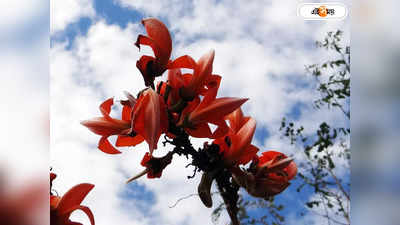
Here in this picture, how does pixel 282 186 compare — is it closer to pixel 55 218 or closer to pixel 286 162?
pixel 286 162

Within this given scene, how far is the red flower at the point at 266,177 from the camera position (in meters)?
0.29

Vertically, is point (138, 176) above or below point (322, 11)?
below

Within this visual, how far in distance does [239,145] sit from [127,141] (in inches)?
3.2

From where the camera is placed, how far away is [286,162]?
0.29 m

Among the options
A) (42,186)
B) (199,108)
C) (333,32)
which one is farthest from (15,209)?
(333,32)

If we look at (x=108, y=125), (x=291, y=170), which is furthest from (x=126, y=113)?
(x=291, y=170)

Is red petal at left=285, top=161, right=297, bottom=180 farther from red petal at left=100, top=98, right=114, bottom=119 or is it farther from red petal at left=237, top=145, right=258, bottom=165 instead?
red petal at left=100, top=98, right=114, bottom=119

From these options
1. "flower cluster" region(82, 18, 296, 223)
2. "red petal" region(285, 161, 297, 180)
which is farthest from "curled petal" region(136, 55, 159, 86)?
"red petal" region(285, 161, 297, 180)

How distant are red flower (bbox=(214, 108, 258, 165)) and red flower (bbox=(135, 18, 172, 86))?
0.21ft

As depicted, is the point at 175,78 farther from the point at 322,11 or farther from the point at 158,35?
the point at 322,11

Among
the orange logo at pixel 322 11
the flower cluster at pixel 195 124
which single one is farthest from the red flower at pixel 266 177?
the orange logo at pixel 322 11

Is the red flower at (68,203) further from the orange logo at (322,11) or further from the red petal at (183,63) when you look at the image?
the orange logo at (322,11)

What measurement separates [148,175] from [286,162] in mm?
96

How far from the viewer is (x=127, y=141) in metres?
0.32
